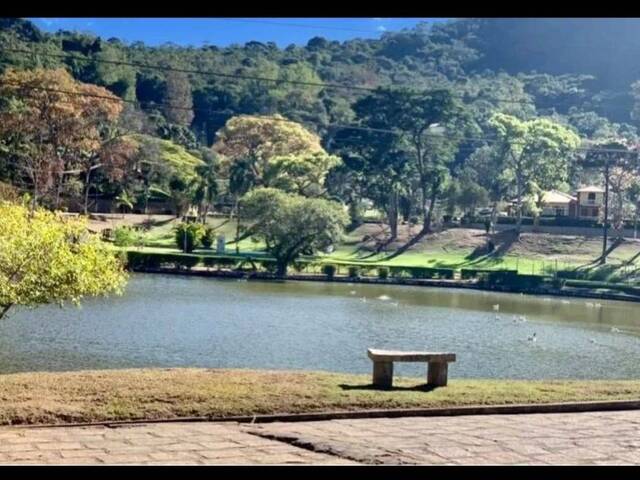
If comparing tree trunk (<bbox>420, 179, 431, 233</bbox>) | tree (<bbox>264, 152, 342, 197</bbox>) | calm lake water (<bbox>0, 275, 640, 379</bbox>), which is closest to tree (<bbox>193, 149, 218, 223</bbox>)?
tree (<bbox>264, 152, 342, 197</bbox>)

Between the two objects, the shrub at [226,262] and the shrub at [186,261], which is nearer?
the shrub at [186,261]

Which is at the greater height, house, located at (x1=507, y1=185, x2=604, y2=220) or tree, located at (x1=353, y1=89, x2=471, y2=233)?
tree, located at (x1=353, y1=89, x2=471, y2=233)

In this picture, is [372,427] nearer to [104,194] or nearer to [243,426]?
[243,426]

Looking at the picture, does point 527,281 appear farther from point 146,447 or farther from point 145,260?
point 146,447

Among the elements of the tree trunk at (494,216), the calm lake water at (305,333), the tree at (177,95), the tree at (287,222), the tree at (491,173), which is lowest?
the calm lake water at (305,333)

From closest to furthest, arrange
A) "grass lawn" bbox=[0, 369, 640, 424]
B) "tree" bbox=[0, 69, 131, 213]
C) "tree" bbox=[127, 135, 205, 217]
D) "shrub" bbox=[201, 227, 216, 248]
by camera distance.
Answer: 1. "grass lawn" bbox=[0, 369, 640, 424]
2. "tree" bbox=[0, 69, 131, 213]
3. "shrub" bbox=[201, 227, 216, 248]
4. "tree" bbox=[127, 135, 205, 217]

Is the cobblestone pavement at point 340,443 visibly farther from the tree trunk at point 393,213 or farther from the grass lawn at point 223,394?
the tree trunk at point 393,213

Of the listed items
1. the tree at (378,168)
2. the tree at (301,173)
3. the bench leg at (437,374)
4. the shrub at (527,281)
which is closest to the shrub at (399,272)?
the shrub at (527,281)

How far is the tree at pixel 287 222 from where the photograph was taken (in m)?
37.9

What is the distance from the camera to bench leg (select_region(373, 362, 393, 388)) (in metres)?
8.08

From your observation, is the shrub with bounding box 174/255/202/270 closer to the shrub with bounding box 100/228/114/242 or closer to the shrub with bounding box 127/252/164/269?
the shrub with bounding box 127/252/164/269

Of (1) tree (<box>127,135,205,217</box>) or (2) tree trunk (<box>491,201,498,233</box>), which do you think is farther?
(2) tree trunk (<box>491,201,498,233</box>)

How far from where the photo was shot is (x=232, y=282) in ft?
112

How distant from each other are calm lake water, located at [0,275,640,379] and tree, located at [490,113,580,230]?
20237mm
